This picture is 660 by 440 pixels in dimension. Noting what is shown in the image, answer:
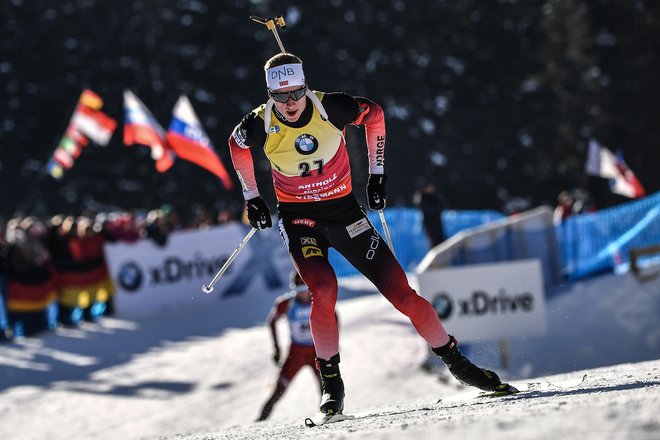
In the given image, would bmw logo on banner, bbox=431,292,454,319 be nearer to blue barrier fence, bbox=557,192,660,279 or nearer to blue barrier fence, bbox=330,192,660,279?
blue barrier fence, bbox=330,192,660,279

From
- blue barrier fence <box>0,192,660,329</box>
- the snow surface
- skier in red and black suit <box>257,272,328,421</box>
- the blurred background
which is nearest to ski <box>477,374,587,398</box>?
the snow surface

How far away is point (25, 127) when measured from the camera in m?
33.1

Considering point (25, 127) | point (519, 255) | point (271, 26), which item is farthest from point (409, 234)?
point (25, 127)

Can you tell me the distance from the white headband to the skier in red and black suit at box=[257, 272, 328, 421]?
11.6 feet

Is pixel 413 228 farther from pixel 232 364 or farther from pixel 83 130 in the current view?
pixel 232 364

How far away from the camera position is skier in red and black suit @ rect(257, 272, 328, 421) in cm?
960

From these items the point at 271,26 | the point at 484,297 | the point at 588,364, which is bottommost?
the point at 588,364

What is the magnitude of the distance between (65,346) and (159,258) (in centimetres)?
259

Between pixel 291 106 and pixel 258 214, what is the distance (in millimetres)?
751

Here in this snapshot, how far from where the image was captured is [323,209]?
6.47 metres

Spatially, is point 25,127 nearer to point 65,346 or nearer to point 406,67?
point 406,67

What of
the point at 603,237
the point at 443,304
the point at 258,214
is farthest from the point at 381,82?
the point at 258,214

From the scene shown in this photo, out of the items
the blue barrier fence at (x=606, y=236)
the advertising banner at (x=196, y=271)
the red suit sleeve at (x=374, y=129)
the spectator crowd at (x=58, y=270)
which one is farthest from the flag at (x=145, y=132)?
the red suit sleeve at (x=374, y=129)

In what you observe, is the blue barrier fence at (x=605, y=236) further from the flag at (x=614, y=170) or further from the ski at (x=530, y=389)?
the ski at (x=530, y=389)
